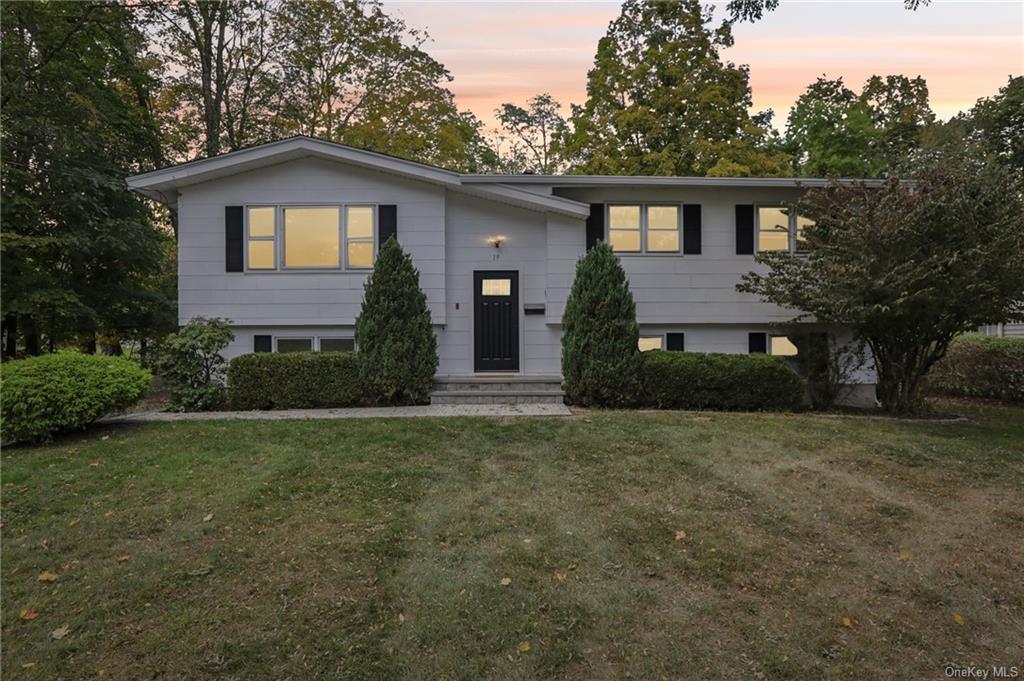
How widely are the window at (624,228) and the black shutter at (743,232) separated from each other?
81.0 inches

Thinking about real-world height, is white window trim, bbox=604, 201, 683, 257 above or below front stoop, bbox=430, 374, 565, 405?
above

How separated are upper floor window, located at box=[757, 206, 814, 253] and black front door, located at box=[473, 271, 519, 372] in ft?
17.0

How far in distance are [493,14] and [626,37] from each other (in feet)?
39.0

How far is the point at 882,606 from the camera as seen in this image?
3.41 m

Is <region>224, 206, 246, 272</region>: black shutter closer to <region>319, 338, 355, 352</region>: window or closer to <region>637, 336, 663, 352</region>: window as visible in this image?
<region>319, 338, 355, 352</region>: window

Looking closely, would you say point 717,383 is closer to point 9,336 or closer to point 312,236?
point 312,236

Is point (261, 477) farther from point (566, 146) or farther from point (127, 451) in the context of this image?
point (566, 146)

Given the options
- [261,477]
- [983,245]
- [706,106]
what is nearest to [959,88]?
[706,106]

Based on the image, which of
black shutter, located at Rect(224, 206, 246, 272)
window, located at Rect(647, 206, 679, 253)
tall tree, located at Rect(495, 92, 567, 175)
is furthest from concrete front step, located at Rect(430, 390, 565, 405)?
tall tree, located at Rect(495, 92, 567, 175)

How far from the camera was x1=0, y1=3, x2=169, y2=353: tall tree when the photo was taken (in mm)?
10664

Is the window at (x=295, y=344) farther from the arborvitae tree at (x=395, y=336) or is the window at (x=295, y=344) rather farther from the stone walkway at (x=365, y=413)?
the stone walkway at (x=365, y=413)

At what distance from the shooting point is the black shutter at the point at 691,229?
1128cm

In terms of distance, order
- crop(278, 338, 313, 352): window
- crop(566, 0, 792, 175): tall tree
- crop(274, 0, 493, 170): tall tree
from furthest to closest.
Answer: crop(566, 0, 792, 175): tall tree, crop(274, 0, 493, 170): tall tree, crop(278, 338, 313, 352): window

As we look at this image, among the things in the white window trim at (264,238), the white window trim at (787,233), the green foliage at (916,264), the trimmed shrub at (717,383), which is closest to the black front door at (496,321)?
the trimmed shrub at (717,383)
